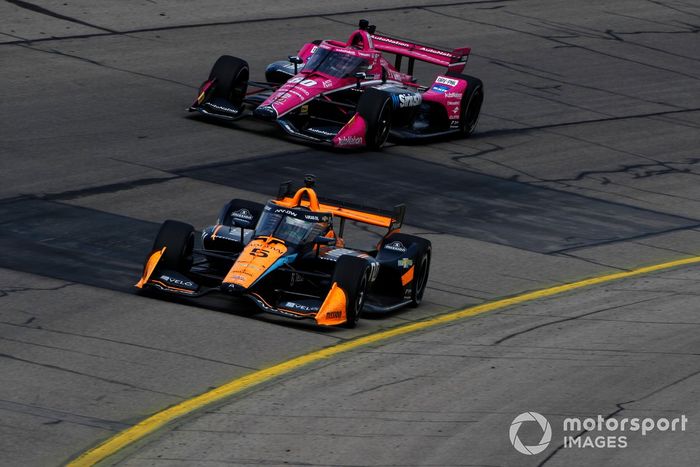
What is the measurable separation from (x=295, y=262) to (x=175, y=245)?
132 cm

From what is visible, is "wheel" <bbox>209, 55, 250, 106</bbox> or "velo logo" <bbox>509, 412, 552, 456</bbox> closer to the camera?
"velo logo" <bbox>509, 412, 552, 456</bbox>

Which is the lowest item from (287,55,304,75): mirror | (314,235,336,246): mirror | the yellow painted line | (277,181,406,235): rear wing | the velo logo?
the yellow painted line

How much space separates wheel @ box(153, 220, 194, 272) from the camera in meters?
14.8

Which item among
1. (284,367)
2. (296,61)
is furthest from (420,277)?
(296,61)

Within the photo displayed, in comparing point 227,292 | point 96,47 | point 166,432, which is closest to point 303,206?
point 227,292

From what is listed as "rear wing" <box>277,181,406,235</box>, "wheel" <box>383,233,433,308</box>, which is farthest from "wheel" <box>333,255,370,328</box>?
"rear wing" <box>277,181,406,235</box>

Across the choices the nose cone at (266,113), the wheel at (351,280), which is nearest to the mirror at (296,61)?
the nose cone at (266,113)

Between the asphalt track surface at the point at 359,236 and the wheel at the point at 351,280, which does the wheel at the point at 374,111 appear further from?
the wheel at the point at 351,280

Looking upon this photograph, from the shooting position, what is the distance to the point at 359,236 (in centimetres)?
1841

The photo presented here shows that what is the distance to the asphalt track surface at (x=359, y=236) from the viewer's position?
11711 mm

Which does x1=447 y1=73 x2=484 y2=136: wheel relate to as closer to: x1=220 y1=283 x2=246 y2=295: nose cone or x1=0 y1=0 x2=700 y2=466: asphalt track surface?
x1=0 y1=0 x2=700 y2=466: asphalt track surface

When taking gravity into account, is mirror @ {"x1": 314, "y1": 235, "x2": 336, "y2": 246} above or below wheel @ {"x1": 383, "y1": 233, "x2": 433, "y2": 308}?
above

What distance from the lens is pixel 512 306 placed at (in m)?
16.1

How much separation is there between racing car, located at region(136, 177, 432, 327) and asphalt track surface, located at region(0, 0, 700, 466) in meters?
0.26
